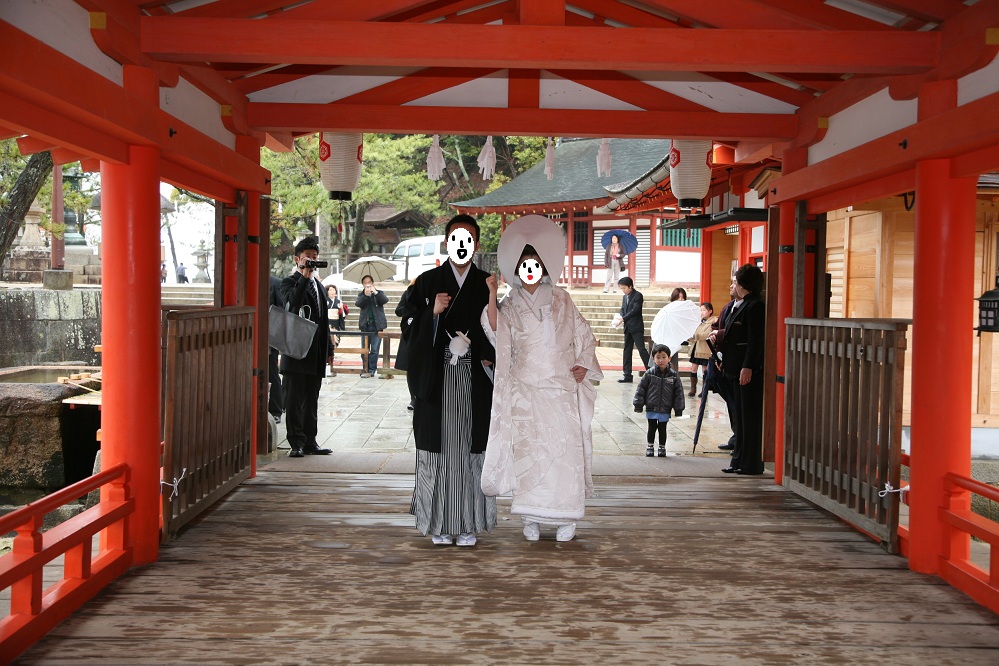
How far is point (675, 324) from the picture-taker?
33.4 feet

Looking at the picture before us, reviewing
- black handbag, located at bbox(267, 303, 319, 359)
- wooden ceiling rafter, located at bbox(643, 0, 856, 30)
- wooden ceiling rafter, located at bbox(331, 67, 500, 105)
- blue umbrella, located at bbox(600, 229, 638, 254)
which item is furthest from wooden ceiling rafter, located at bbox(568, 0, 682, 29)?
blue umbrella, located at bbox(600, 229, 638, 254)

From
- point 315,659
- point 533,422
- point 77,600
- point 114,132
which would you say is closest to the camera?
point 315,659

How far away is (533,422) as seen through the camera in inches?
195

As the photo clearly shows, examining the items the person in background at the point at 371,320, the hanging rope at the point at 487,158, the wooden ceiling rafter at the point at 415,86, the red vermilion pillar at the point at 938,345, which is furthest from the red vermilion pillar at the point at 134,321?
the person in background at the point at 371,320

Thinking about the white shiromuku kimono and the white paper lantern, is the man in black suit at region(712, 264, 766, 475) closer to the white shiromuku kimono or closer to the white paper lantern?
the white paper lantern

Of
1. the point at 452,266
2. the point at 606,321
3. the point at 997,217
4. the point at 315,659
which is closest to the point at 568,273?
the point at 606,321

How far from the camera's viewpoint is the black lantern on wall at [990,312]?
5.98 m

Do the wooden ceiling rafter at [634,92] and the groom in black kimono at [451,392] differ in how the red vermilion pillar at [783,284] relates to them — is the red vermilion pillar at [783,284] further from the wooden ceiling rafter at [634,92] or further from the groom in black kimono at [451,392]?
Answer: the groom in black kimono at [451,392]

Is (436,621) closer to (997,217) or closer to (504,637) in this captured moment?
(504,637)

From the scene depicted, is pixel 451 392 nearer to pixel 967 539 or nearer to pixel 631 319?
pixel 967 539

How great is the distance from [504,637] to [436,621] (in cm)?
34

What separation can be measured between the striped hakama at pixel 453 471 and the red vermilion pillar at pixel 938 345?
2.37 m

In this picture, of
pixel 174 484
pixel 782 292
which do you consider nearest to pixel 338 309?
pixel 782 292

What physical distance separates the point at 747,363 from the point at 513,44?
3586 mm
